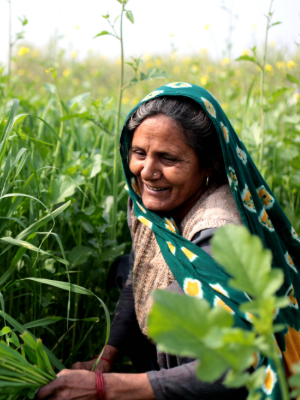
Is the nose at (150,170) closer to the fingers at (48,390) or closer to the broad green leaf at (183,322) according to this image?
the fingers at (48,390)

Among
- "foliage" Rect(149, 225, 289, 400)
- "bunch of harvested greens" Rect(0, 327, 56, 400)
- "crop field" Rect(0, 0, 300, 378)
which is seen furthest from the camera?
"crop field" Rect(0, 0, 300, 378)

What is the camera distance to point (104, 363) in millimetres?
1529

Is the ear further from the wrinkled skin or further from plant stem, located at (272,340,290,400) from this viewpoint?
plant stem, located at (272,340,290,400)

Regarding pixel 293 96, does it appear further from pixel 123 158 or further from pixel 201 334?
pixel 201 334

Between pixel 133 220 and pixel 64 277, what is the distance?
1.18 ft

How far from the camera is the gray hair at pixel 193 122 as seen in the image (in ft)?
4.48

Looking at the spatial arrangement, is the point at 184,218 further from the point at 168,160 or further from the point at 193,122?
the point at 193,122

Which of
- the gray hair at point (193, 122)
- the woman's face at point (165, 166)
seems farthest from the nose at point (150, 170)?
the gray hair at point (193, 122)

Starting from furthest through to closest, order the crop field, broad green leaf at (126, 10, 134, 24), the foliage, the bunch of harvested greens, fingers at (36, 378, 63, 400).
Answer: broad green leaf at (126, 10, 134, 24) < the crop field < fingers at (36, 378, 63, 400) < the bunch of harvested greens < the foliage

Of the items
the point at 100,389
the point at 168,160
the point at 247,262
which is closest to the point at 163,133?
the point at 168,160

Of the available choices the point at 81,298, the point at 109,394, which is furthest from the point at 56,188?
the point at 109,394

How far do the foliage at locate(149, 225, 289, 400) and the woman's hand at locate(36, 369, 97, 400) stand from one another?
2.45 ft

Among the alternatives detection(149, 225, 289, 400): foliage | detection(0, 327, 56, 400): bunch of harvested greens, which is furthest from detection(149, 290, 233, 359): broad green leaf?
detection(0, 327, 56, 400): bunch of harvested greens

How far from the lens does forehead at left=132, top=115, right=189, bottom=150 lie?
4.50 ft
